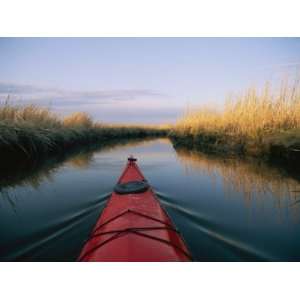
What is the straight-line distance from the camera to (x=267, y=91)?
7379 mm

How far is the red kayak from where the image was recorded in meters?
1.68

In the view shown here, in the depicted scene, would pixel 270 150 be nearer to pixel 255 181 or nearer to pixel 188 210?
pixel 255 181

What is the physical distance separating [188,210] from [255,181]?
1946mm

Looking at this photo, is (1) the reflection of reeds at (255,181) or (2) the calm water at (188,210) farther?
(1) the reflection of reeds at (255,181)

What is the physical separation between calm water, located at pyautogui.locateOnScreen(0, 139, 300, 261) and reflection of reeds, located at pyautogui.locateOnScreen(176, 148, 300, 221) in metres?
0.01

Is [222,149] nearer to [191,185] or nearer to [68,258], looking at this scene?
[191,185]

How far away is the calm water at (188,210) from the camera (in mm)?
2566

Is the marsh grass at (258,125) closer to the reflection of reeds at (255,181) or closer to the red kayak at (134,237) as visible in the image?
the reflection of reeds at (255,181)

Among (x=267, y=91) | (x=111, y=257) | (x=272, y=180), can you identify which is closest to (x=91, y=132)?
(x=267, y=91)

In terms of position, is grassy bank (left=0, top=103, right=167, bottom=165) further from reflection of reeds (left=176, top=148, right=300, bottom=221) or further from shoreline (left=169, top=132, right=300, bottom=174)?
shoreline (left=169, top=132, right=300, bottom=174)

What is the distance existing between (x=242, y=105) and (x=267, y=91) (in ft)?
3.46

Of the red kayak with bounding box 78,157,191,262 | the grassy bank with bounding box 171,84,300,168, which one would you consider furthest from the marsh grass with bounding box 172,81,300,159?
the red kayak with bounding box 78,157,191,262

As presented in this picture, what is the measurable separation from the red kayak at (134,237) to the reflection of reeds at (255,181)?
2.07 m

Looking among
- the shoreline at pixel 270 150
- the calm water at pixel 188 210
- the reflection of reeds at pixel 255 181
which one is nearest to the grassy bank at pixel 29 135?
the calm water at pixel 188 210
